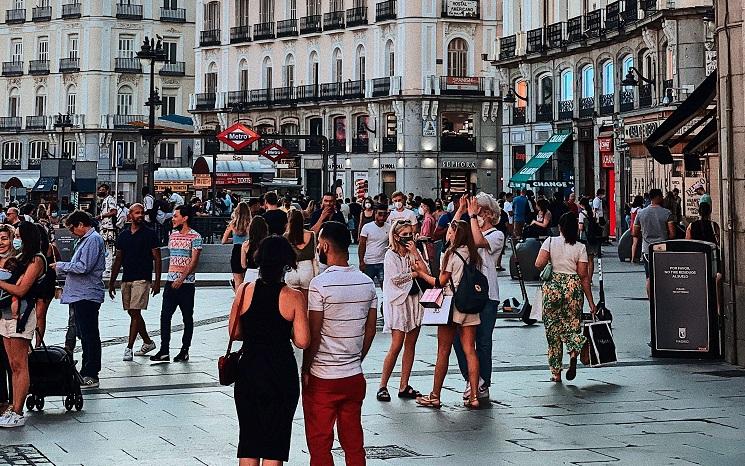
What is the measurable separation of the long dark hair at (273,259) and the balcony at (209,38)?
71.1 m

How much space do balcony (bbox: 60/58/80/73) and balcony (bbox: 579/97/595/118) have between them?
4447cm

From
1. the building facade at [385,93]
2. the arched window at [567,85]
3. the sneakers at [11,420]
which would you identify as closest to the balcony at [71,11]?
the building facade at [385,93]

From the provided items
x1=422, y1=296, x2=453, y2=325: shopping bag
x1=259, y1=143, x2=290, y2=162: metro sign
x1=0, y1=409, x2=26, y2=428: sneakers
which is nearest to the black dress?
x1=0, y1=409, x2=26, y2=428: sneakers

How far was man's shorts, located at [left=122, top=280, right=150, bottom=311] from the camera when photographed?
1584 cm

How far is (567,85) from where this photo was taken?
51.4 metres

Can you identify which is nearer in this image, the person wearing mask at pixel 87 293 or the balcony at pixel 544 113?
the person wearing mask at pixel 87 293

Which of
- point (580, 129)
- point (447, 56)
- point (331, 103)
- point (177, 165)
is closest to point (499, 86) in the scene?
point (447, 56)

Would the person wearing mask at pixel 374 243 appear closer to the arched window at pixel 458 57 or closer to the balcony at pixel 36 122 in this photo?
the arched window at pixel 458 57

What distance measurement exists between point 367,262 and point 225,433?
8.34 m

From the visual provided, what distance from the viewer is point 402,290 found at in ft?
43.2

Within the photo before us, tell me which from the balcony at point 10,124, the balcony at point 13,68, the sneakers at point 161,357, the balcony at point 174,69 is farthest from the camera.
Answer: the balcony at point 13,68

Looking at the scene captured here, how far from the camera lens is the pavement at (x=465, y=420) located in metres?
10.1

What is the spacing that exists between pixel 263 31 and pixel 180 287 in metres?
60.6

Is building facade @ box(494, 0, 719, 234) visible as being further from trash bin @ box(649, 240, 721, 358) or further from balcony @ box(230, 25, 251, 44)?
balcony @ box(230, 25, 251, 44)
